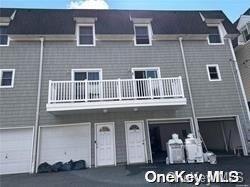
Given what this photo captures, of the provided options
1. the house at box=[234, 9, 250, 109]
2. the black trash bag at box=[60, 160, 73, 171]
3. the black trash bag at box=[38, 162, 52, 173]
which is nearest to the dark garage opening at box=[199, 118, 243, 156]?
the house at box=[234, 9, 250, 109]

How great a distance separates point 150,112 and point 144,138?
4.67ft

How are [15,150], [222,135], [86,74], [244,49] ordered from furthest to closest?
[222,135] → [244,49] → [86,74] → [15,150]

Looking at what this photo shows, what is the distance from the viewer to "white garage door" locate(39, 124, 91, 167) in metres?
10.1

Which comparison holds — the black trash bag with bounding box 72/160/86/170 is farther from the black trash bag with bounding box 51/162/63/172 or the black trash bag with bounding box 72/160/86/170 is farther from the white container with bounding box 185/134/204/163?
the white container with bounding box 185/134/204/163

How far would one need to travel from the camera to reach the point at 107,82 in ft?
33.8

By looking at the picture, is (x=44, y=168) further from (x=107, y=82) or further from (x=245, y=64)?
(x=245, y=64)

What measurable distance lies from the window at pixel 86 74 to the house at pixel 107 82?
0.05m

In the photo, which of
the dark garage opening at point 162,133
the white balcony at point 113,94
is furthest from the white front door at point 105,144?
the dark garage opening at point 162,133

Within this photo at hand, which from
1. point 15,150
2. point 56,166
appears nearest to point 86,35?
point 15,150

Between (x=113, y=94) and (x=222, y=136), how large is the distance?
9.56m

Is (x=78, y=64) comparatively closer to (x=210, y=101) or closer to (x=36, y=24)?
(x=36, y=24)

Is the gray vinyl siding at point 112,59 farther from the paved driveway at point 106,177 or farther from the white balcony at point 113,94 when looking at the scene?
the paved driveway at point 106,177

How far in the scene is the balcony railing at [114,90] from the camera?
9680 mm

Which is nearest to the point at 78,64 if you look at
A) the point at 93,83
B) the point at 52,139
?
the point at 93,83
